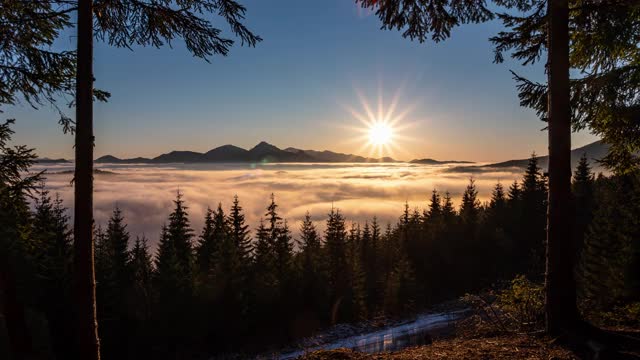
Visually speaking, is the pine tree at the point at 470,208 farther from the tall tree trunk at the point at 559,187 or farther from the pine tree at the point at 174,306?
the tall tree trunk at the point at 559,187

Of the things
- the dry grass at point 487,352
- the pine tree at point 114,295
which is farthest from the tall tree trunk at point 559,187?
the pine tree at point 114,295

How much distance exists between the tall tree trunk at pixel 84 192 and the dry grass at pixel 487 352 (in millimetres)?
4128

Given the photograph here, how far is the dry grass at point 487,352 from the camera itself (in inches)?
251

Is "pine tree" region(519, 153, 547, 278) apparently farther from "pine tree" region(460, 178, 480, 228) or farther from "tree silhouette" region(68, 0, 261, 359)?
"tree silhouette" region(68, 0, 261, 359)

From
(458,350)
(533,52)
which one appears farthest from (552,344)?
(533,52)

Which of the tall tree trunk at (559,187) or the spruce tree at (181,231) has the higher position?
the tall tree trunk at (559,187)

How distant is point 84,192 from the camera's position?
663 cm

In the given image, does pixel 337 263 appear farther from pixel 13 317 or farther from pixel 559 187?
pixel 559 187

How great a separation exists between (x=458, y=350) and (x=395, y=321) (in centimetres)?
3463

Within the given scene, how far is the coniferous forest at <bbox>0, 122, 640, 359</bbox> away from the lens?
21266mm

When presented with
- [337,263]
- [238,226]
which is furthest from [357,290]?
[238,226]

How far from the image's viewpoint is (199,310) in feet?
112

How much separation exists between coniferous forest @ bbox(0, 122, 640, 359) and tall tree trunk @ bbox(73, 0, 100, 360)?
8.20ft

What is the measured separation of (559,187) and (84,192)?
9019 millimetres
